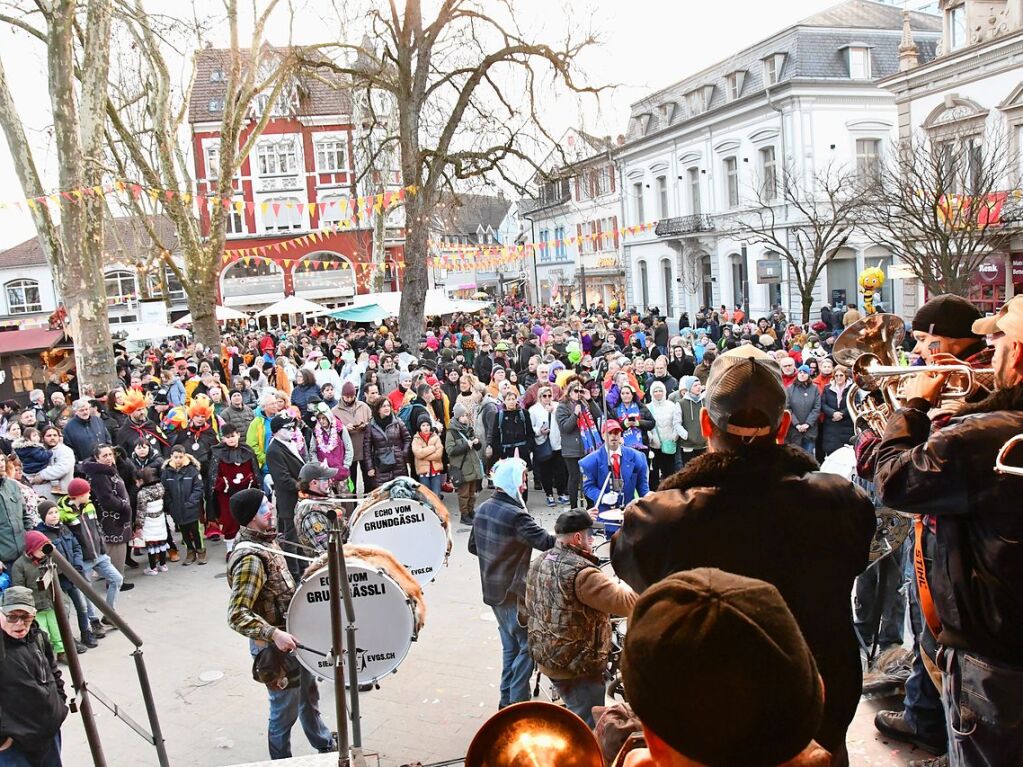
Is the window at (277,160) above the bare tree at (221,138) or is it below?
above

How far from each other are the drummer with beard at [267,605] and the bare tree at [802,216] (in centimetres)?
2558

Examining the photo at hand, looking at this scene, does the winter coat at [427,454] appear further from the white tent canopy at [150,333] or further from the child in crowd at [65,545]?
the white tent canopy at [150,333]

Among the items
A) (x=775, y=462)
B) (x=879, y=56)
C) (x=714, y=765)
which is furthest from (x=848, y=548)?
(x=879, y=56)

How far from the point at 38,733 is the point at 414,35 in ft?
68.1

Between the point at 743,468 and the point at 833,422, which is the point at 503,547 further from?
the point at 833,422

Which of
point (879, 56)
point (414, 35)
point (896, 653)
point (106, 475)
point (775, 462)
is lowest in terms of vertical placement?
point (896, 653)

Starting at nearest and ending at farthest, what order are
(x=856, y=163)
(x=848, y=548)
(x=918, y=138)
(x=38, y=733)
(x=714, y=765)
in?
(x=714, y=765) < (x=848, y=548) < (x=38, y=733) < (x=918, y=138) < (x=856, y=163)

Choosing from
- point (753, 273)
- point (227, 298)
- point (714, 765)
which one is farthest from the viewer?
point (227, 298)

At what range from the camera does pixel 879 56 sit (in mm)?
35156

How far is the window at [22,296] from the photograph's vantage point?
5159 centimetres

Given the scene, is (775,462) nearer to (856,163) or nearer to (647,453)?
(647,453)

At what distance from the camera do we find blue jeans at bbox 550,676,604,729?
459 centimetres

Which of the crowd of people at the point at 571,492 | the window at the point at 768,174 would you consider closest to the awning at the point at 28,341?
the crowd of people at the point at 571,492

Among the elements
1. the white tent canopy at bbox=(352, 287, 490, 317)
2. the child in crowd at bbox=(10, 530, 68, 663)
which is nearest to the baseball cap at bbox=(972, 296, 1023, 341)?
the child in crowd at bbox=(10, 530, 68, 663)
